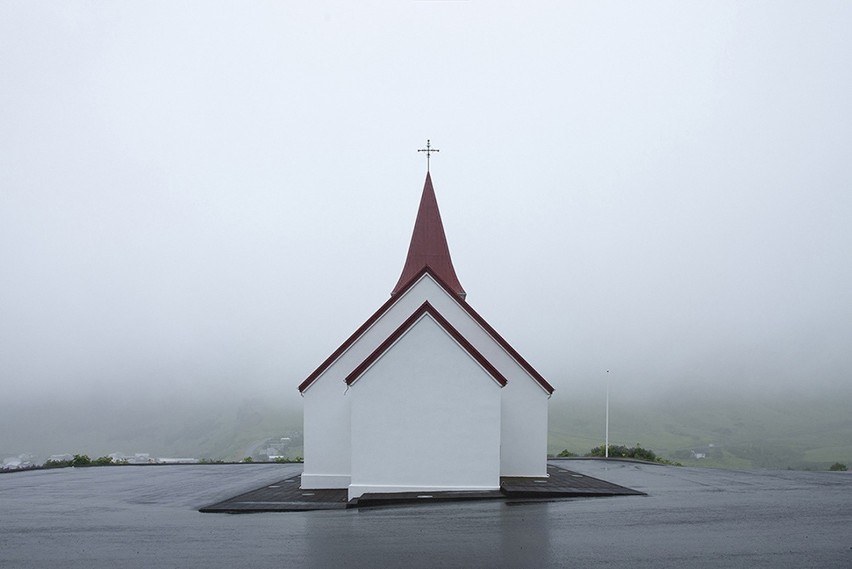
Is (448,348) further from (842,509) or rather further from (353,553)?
(842,509)

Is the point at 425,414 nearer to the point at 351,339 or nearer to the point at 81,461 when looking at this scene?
the point at 351,339

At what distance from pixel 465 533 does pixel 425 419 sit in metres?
5.69

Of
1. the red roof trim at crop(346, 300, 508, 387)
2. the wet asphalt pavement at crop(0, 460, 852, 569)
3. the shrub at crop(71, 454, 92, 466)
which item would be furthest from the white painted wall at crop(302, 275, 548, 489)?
the shrub at crop(71, 454, 92, 466)

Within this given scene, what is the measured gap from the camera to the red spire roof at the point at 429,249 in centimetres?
2205

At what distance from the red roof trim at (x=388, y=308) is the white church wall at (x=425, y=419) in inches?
139

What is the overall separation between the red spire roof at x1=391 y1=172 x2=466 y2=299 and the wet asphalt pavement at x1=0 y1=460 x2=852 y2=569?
963 centimetres

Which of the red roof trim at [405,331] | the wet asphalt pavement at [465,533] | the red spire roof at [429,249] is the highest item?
the red spire roof at [429,249]

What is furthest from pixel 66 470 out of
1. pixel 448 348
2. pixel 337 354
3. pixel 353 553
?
pixel 353 553

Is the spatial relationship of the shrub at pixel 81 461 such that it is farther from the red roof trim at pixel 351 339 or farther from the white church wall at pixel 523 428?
the white church wall at pixel 523 428

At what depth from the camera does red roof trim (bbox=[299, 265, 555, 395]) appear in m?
18.9

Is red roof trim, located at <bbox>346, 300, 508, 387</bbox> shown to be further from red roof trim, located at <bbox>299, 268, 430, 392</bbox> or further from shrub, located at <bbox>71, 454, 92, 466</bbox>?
shrub, located at <bbox>71, 454, 92, 466</bbox>

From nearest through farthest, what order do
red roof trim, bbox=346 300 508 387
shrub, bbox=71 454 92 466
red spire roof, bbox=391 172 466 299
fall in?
red roof trim, bbox=346 300 508 387 < red spire roof, bbox=391 172 466 299 < shrub, bbox=71 454 92 466

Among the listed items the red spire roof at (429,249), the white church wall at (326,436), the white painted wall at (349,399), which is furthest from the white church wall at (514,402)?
the white church wall at (326,436)

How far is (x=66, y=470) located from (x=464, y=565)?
97.7 feet
